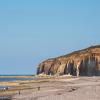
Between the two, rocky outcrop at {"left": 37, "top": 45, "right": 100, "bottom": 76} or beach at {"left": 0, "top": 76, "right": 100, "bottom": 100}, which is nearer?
beach at {"left": 0, "top": 76, "right": 100, "bottom": 100}

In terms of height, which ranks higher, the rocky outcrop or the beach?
the rocky outcrop

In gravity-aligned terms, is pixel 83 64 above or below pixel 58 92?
above

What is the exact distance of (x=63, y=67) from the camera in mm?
186500

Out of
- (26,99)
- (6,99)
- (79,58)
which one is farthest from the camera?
(79,58)

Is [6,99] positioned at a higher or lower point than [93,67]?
lower

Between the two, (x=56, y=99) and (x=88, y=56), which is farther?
(x=88, y=56)

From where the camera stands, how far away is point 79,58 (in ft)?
565

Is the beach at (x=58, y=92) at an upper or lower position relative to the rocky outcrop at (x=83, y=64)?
lower

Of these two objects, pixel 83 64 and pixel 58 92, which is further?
pixel 83 64

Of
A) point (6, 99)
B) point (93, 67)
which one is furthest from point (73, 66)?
point (6, 99)

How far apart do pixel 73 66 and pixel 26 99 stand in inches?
5288

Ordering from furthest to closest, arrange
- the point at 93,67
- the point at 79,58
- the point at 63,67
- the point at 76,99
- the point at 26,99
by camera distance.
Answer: the point at 63,67 → the point at 79,58 → the point at 93,67 → the point at 26,99 → the point at 76,99

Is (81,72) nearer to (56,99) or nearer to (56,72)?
(56,72)

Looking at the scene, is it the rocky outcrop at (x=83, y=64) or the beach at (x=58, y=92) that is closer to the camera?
the beach at (x=58, y=92)
